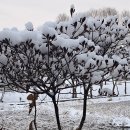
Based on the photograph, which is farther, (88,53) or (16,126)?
(16,126)

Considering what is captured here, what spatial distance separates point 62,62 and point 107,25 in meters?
3.04

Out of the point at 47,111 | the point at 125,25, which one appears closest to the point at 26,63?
the point at 125,25

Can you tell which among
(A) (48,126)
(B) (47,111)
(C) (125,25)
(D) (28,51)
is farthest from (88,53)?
(B) (47,111)

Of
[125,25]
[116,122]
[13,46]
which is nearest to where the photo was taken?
[13,46]

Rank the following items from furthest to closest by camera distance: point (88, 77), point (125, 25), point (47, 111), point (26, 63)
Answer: point (47, 111)
point (125, 25)
point (88, 77)
point (26, 63)

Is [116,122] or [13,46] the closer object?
[13,46]

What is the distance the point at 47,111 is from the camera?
1555cm

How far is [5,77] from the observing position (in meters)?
7.08

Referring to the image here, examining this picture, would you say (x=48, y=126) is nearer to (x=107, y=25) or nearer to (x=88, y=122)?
(x=88, y=122)

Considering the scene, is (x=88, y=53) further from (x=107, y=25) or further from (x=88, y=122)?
(x=88, y=122)

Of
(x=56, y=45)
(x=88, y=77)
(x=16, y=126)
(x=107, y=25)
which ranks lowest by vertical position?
(x=16, y=126)

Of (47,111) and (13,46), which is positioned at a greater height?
(13,46)

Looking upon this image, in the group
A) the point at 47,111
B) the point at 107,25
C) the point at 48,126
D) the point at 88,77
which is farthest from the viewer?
the point at 47,111

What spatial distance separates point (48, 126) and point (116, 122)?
7.65 ft
